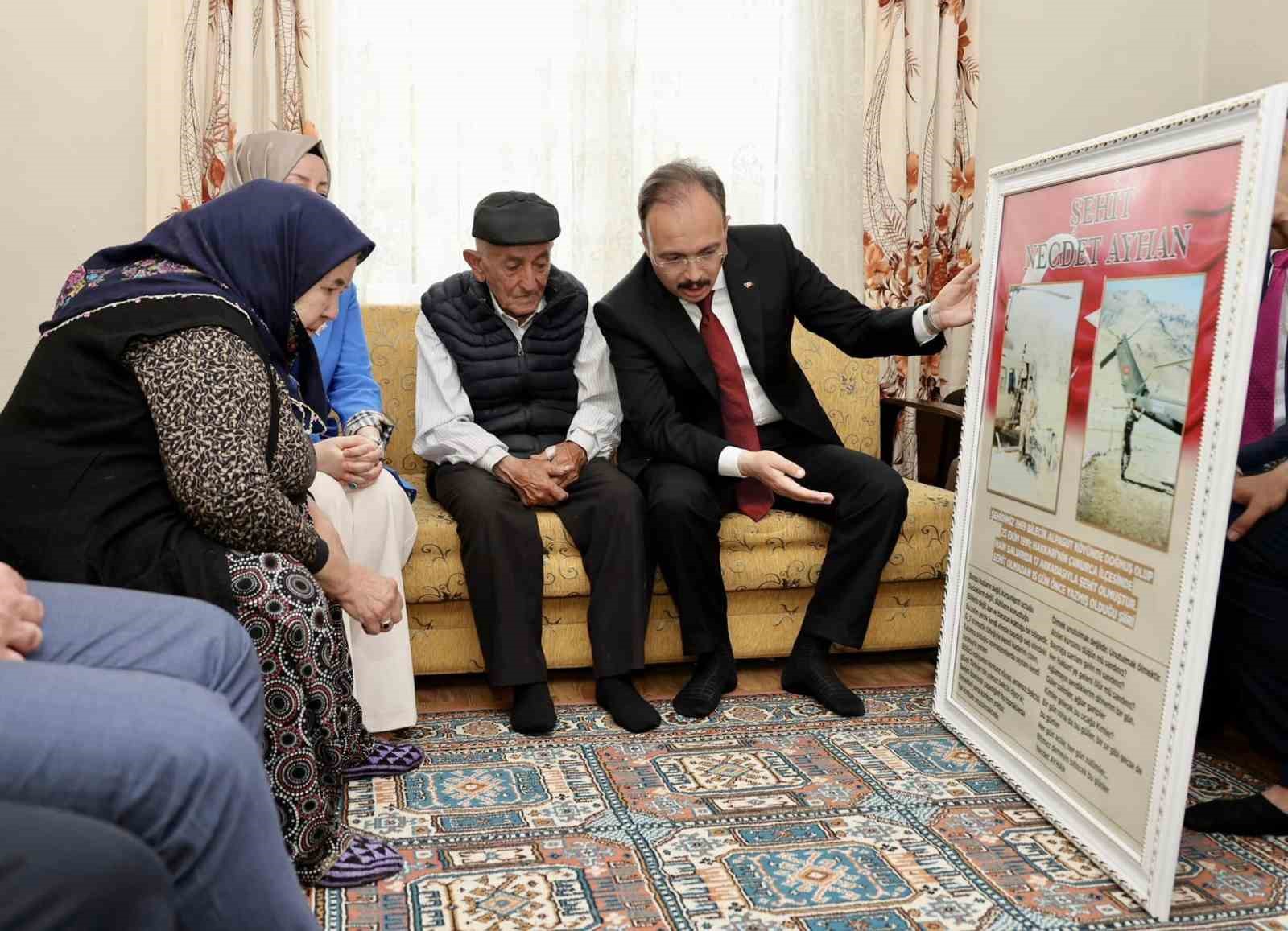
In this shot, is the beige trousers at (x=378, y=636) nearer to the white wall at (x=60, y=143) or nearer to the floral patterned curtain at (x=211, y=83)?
the floral patterned curtain at (x=211, y=83)

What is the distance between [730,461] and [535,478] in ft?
1.51

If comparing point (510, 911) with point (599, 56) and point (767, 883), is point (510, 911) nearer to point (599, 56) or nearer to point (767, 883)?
point (767, 883)

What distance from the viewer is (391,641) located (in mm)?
2328

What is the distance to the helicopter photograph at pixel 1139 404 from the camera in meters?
1.68

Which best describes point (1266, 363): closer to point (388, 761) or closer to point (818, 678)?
point (818, 678)

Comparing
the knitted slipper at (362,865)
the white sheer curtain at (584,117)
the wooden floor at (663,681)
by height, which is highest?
the white sheer curtain at (584,117)

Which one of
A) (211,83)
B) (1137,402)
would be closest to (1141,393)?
(1137,402)

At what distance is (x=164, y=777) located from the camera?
983 millimetres

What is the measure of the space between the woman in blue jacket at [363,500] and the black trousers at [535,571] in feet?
0.54

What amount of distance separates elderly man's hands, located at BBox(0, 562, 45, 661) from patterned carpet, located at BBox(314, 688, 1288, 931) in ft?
2.12

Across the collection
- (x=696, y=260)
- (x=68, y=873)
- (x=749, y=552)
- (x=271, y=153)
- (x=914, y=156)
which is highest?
(x=914, y=156)

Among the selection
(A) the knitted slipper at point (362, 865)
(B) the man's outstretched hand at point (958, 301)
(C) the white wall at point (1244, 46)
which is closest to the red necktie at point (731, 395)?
(B) the man's outstretched hand at point (958, 301)

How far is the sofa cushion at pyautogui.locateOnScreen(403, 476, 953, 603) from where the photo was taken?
258 cm

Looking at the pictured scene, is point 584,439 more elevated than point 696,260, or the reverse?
point 696,260
